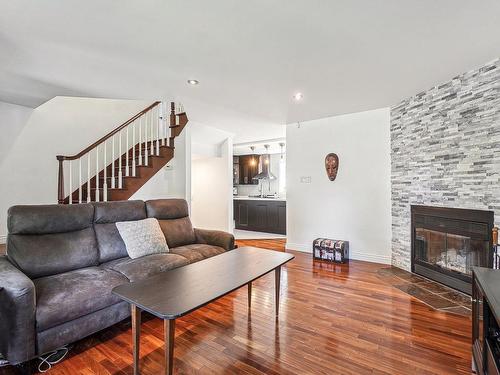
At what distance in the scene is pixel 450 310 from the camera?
2.47 meters

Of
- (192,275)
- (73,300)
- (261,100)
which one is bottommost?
(73,300)

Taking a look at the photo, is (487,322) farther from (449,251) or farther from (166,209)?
(166,209)

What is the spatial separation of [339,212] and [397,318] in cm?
218

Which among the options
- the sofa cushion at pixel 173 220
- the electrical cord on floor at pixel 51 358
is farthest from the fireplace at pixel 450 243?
the electrical cord on floor at pixel 51 358

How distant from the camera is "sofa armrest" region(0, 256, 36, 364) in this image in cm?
155

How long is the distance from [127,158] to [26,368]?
3494 mm

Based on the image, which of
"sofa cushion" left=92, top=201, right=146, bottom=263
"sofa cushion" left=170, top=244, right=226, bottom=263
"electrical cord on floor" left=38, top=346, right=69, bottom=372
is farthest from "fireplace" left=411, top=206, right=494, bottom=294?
"electrical cord on floor" left=38, top=346, right=69, bottom=372

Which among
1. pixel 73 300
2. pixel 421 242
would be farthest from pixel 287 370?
pixel 421 242

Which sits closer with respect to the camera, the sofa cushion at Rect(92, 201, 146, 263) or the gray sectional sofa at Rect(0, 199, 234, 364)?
the gray sectional sofa at Rect(0, 199, 234, 364)

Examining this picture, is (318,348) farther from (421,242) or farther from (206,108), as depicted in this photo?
(206,108)

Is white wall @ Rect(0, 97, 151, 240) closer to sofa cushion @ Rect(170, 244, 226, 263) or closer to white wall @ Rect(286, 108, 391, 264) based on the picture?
sofa cushion @ Rect(170, 244, 226, 263)

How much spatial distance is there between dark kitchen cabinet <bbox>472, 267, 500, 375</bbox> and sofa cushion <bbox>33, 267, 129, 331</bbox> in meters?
2.34

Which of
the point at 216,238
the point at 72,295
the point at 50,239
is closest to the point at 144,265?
the point at 72,295

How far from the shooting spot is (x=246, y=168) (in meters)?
7.71
